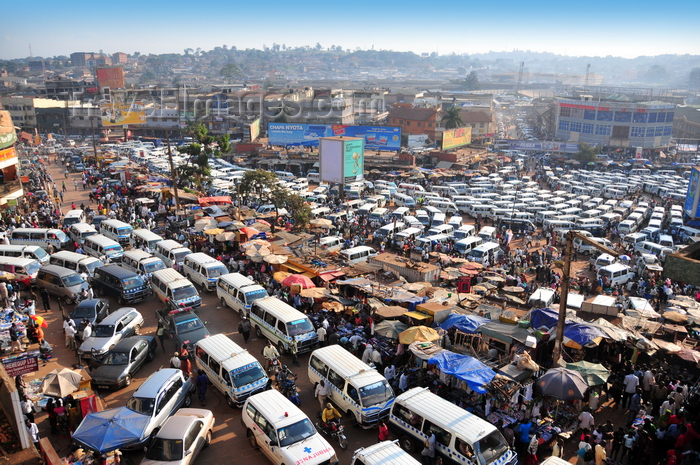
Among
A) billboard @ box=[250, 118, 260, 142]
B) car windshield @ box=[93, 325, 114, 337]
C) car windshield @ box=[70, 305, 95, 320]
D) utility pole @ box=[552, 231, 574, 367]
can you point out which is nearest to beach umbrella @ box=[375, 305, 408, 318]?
utility pole @ box=[552, 231, 574, 367]

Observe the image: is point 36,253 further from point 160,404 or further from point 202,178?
point 202,178

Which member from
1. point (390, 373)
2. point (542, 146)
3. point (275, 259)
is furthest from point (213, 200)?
point (542, 146)

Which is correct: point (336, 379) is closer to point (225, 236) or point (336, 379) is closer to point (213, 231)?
point (225, 236)

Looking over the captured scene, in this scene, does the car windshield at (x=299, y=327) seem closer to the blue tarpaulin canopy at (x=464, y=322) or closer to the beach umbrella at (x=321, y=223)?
the blue tarpaulin canopy at (x=464, y=322)

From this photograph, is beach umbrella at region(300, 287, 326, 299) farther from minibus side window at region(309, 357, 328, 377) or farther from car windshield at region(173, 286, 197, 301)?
minibus side window at region(309, 357, 328, 377)

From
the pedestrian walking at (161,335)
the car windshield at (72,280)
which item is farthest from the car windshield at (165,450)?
the car windshield at (72,280)
